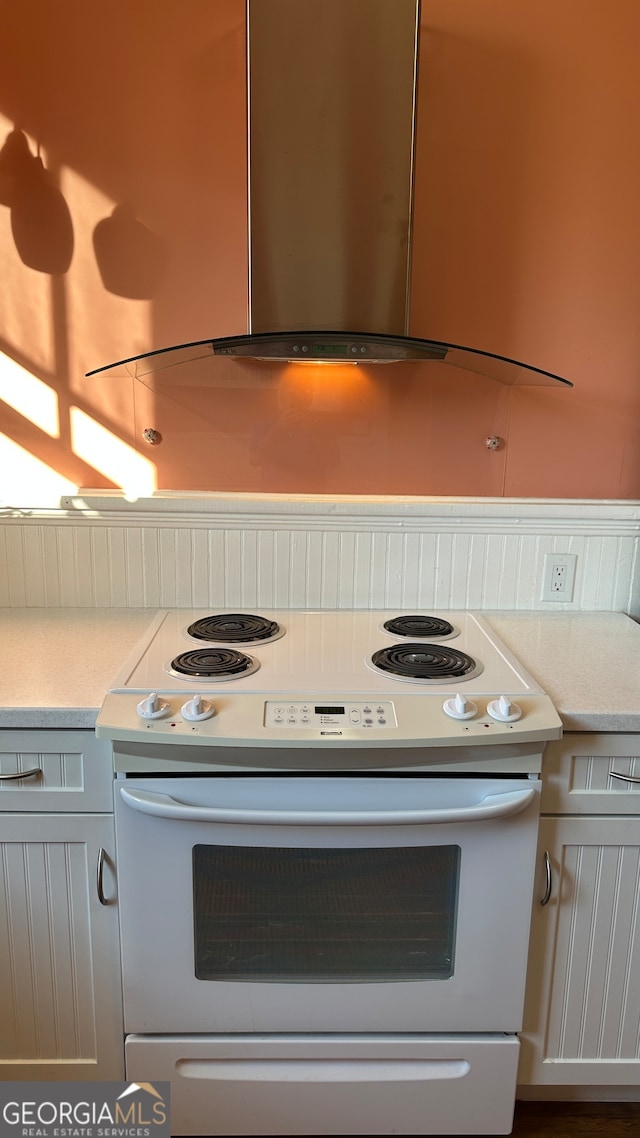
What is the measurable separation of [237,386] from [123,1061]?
141cm

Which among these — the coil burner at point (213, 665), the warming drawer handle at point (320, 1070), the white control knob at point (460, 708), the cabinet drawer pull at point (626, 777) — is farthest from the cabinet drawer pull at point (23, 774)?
the cabinet drawer pull at point (626, 777)

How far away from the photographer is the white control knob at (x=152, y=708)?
1.28 metres

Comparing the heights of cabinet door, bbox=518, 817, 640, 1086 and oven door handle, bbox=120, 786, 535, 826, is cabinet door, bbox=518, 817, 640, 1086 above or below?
below

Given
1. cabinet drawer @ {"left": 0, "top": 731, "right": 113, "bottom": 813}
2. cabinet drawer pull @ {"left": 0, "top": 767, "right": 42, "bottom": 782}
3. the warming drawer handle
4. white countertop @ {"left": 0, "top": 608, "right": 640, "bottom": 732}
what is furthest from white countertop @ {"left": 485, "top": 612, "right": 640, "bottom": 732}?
cabinet drawer pull @ {"left": 0, "top": 767, "right": 42, "bottom": 782}

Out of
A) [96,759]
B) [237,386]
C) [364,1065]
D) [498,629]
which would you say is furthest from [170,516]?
[364,1065]

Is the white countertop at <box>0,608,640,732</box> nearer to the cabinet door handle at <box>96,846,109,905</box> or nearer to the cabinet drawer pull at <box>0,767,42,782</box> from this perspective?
the cabinet drawer pull at <box>0,767,42,782</box>

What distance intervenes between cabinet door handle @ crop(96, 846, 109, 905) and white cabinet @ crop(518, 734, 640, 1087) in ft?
2.55

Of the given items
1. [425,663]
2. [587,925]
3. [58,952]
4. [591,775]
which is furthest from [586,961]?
[58,952]

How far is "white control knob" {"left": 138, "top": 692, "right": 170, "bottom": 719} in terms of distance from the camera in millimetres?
1281

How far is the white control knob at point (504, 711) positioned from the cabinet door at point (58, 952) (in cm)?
70

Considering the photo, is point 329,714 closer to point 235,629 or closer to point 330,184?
point 235,629

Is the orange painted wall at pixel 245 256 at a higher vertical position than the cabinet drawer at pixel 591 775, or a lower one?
higher

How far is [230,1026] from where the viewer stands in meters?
1.39

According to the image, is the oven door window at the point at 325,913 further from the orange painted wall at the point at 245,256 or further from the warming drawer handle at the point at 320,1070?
the orange painted wall at the point at 245,256
